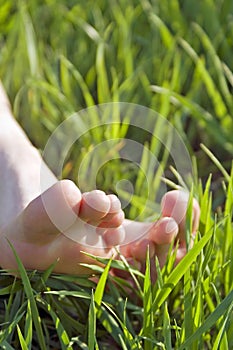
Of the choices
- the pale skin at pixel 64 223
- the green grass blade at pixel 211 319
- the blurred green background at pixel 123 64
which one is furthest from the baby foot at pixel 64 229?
the blurred green background at pixel 123 64

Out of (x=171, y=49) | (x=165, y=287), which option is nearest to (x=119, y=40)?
(x=171, y=49)

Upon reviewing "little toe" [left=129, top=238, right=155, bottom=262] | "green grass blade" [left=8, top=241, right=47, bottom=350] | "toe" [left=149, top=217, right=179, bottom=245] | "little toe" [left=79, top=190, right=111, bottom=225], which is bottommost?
"little toe" [left=129, top=238, right=155, bottom=262]

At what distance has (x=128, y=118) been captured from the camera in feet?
4.12

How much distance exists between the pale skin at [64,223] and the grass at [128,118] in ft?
0.08

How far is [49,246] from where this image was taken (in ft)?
2.88

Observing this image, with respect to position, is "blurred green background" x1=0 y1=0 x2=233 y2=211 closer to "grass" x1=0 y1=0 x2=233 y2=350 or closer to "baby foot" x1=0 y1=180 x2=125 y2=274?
"grass" x1=0 y1=0 x2=233 y2=350

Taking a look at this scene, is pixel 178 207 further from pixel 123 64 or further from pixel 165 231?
pixel 123 64

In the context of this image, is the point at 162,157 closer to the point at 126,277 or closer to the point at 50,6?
the point at 126,277

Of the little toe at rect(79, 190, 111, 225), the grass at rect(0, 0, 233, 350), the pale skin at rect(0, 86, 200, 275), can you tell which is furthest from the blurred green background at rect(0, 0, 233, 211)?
the little toe at rect(79, 190, 111, 225)

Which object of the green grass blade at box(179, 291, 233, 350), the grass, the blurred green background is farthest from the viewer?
the blurred green background

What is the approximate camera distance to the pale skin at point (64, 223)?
2.74ft

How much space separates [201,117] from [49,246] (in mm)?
445

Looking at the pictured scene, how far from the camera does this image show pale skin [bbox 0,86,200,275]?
0.84 m

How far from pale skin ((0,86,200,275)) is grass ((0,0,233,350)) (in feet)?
0.08
